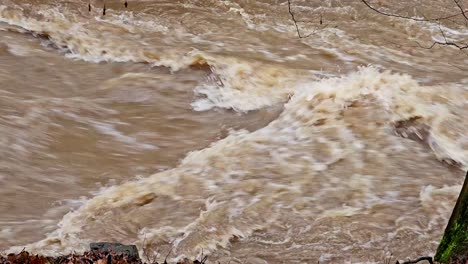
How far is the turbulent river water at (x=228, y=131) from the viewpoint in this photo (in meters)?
6.63

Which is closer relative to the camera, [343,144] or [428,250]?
[428,250]

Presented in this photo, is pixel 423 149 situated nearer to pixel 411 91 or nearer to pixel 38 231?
pixel 411 91

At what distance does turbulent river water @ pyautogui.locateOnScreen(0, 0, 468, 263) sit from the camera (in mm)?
6633

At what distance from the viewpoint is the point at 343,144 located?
8.38 metres

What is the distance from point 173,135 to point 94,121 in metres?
0.97

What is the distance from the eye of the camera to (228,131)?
889 centimetres

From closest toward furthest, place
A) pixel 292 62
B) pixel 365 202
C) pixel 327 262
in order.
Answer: pixel 327 262, pixel 365 202, pixel 292 62

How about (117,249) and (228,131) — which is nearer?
(117,249)

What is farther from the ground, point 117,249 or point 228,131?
point 117,249

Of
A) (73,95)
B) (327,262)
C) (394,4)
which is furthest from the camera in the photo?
(394,4)

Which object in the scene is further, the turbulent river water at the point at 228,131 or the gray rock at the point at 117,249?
the turbulent river water at the point at 228,131

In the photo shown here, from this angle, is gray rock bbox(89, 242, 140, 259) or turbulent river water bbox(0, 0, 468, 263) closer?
gray rock bbox(89, 242, 140, 259)

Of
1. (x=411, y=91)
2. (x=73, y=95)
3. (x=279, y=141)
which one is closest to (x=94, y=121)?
(x=73, y=95)

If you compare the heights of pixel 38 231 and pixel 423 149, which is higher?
pixel 423 149
